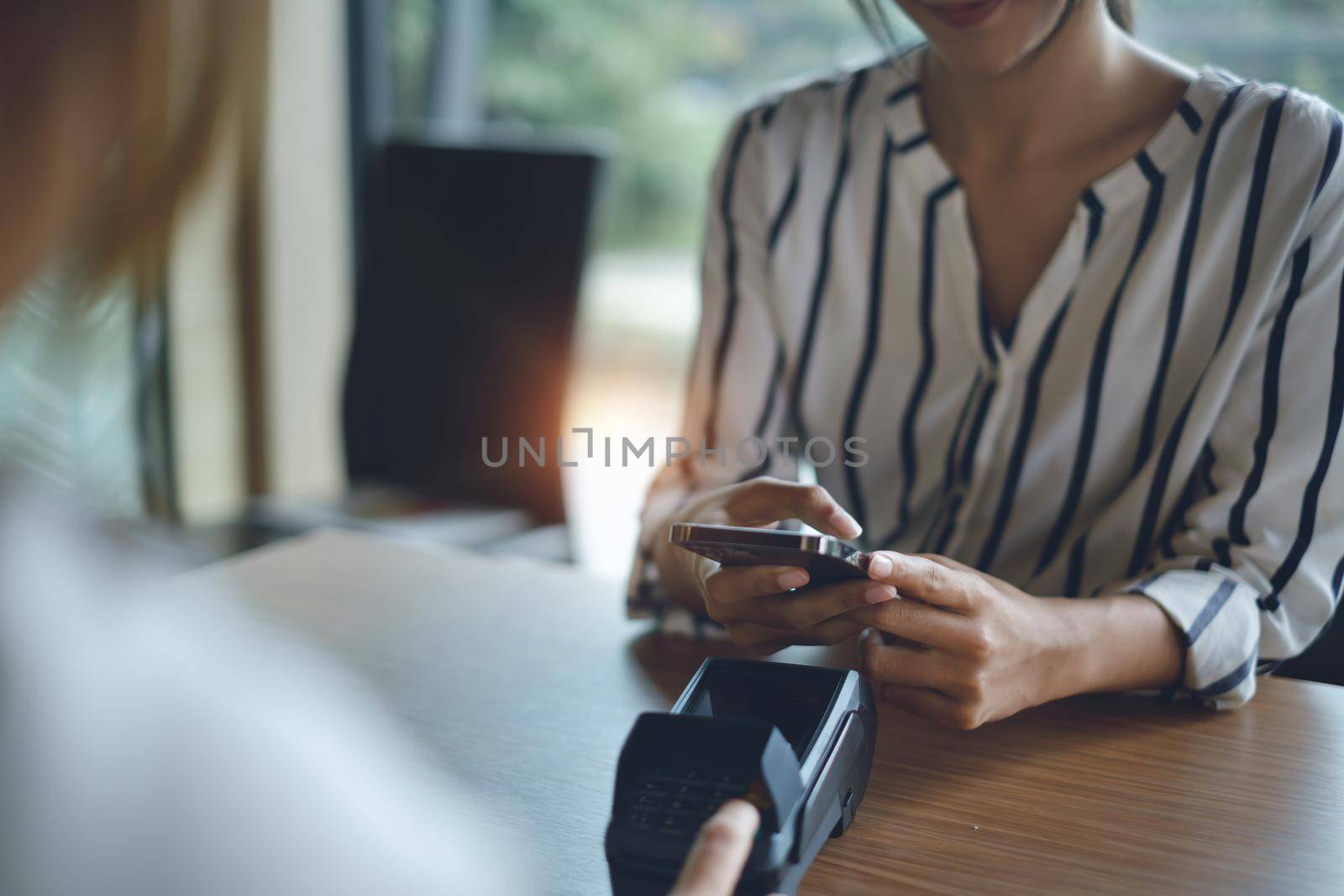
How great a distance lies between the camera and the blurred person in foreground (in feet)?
1.20

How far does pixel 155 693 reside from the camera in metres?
0.81

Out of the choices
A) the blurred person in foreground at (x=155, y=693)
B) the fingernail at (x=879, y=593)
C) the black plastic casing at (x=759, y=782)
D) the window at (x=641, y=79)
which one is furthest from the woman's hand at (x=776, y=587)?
the window at (x=641, y=79)

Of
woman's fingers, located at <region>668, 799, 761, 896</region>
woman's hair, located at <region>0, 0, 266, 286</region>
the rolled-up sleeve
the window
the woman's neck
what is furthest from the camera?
the window

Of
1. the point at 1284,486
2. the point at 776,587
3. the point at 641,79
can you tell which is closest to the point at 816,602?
the point at 776,587

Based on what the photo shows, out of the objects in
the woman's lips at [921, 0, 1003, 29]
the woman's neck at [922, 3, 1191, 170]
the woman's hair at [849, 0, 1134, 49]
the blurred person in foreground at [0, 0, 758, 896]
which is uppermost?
the woman's hair at [849, 0, 1134, 49]

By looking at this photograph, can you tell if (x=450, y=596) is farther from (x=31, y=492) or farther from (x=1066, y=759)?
(x=31, y=492)

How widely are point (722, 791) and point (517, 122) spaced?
9.11 ft

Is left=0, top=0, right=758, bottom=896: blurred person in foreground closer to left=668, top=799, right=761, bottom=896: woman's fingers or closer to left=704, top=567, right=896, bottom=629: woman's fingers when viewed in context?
left=668, top=799, right=761, bottom=896: woman's fingers

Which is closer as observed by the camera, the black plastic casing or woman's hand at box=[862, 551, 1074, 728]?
the black plastic casing

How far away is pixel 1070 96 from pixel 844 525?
21.6 inches

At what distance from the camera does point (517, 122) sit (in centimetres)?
305

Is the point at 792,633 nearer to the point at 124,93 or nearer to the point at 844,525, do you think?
the point at 844,525

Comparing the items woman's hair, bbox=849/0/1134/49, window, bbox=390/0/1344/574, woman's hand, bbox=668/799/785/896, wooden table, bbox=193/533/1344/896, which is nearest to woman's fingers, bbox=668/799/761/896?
woman's hand, bbox=668/799/785/896

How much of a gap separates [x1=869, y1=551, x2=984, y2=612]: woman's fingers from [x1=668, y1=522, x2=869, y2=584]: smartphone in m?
0.01
